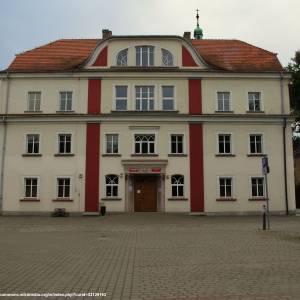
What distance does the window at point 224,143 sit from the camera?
3581 cm

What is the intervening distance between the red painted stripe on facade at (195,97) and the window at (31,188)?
42.4 feet

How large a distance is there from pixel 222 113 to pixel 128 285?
93.3 ft

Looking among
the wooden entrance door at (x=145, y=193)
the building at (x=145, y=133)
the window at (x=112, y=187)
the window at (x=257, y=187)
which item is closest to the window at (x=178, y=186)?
the building at (x=145, y=133)

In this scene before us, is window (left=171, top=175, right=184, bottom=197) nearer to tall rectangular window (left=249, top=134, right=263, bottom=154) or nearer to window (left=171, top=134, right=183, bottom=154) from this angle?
window (left=171, top=134, right=183, bottom=154)

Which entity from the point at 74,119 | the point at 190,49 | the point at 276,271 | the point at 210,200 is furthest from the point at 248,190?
the point at 276,271

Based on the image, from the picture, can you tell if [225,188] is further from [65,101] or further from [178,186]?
[65,101]

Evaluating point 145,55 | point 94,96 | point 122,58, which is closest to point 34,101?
point 94,96

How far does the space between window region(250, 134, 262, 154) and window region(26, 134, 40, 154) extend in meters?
16.2

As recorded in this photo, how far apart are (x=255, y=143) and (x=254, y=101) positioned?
341 cm

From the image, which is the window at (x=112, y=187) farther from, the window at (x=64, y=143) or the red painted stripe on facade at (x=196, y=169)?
the red painted stripe on facade at (x=196, y=169)

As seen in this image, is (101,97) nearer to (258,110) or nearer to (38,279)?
(258,110)

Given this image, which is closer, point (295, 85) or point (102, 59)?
point (102, 59)

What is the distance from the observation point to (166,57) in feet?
121

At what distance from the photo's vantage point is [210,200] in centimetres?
3494
